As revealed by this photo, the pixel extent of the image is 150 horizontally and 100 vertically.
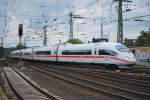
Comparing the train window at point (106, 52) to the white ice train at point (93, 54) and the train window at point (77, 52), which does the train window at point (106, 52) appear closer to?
the white ice train at point (93, 54)

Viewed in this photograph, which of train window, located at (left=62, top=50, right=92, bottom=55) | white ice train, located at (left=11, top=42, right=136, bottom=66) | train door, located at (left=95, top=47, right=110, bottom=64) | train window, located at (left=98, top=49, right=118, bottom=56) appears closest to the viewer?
white ice train, located at (left=11, top=42, right=136, bottom=66)

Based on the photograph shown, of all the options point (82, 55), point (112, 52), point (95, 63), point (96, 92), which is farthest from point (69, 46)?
point (96, 92)

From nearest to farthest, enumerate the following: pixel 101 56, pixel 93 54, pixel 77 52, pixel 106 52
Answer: pixel 106 52 → pixel 101 56 → pixel 93 54 → pixel 77 52

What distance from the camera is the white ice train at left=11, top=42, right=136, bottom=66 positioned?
34.1m

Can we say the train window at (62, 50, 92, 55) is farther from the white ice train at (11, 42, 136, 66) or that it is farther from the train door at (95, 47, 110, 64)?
the train door at (95, 47, 110, 64)

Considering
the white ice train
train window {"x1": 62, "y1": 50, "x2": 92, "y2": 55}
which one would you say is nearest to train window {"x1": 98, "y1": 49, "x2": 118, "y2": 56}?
the white ice train

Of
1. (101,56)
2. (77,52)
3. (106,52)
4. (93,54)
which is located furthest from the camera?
(77,52)

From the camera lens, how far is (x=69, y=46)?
47.2 metres

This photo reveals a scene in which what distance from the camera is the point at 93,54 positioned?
38.4 m

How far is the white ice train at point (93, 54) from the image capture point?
34.1 meters

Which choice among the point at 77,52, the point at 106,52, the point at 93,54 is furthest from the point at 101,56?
the point at 77,52

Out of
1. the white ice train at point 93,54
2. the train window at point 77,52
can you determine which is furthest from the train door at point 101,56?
the train window at point 77,52

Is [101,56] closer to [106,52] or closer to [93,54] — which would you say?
[106,52]

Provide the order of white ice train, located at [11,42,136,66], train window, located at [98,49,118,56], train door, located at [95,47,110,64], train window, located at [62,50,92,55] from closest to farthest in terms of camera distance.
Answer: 1. white ice train, located at [11,42,136,66]
2. train window, located at [98,49,118,56]
3. train door, located at [95,47,110,64]
4. train window, located at [62,50,92,55]
